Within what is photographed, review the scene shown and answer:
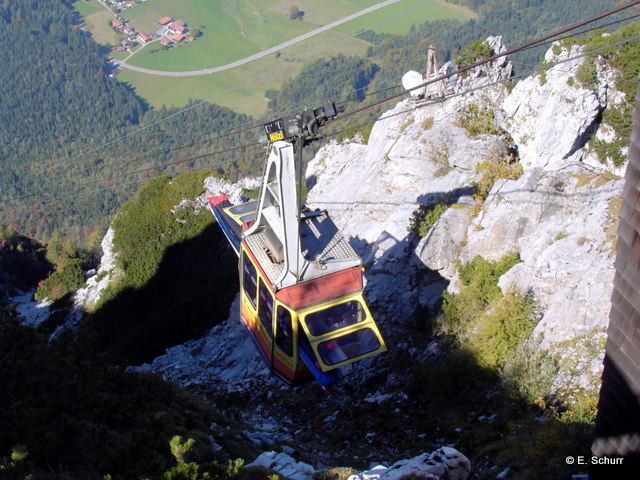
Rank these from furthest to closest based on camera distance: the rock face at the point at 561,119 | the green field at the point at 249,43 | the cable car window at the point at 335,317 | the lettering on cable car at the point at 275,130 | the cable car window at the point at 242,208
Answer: the green field at the point at 249,43, the cable car window at the point at 242,208, the rock face at the point at 561,119, the cable car window at the point at 335,317, the lettering on cable car at the point at 275,130

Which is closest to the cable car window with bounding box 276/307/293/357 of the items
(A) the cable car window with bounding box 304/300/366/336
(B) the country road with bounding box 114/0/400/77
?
(A) the cable car window with bounding box 304/300/366/336

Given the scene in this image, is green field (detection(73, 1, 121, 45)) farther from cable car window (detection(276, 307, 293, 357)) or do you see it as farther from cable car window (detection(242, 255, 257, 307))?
cable car window (detection(276, 307, 293, 357))

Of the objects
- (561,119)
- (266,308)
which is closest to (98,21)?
(561,119)

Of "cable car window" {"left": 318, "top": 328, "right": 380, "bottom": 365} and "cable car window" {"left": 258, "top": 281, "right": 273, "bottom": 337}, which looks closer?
"cable car window" {"left": 318, "top": 328, "right": 380, "bottom": 365}

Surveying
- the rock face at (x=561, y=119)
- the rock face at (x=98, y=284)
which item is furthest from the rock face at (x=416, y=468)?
the rock face at (x=98, y=284)

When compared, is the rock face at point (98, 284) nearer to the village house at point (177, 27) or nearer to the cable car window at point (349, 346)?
the cable car window at point (349, 346)
